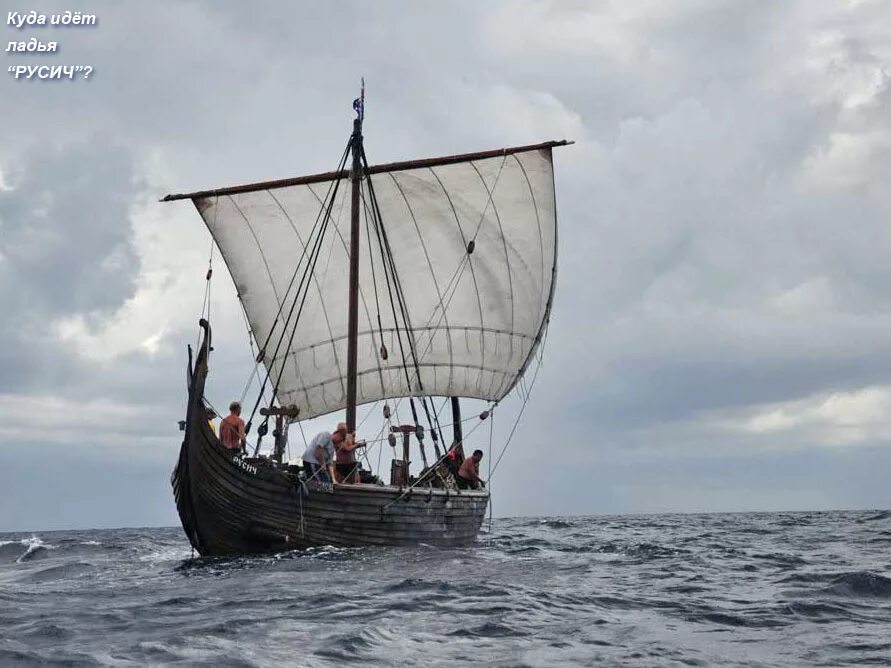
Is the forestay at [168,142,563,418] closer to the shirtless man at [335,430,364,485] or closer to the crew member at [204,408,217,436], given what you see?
the shirtless man at [335,430,364,485]

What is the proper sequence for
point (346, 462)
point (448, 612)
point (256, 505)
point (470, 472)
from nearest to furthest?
point (448, 612), point (256, 505), point (346, 462), point (470, 472)

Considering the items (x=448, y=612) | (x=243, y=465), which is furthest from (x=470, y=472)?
(x=448, y=612)

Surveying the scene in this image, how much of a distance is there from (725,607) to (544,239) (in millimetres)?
15977

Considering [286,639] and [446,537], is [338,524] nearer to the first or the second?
[446,537]

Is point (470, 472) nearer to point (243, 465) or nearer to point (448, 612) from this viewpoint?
point (243, 465)

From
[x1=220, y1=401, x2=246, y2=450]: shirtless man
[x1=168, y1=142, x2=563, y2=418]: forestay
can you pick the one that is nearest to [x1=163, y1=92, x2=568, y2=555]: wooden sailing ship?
[x1=168, y1=142, x2=563, y2=418]: forestay

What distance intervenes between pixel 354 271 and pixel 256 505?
21.1 feet

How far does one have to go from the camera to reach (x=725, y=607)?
11633 millimetres

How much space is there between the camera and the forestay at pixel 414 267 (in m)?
26.0

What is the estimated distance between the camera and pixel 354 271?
2272 centimetres

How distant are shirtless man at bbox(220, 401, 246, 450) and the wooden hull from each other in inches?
21.9

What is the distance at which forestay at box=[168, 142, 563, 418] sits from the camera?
1022 inches

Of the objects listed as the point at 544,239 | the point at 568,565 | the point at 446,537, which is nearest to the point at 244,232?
the point at 544,239

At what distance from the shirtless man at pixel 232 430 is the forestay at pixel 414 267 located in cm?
688
